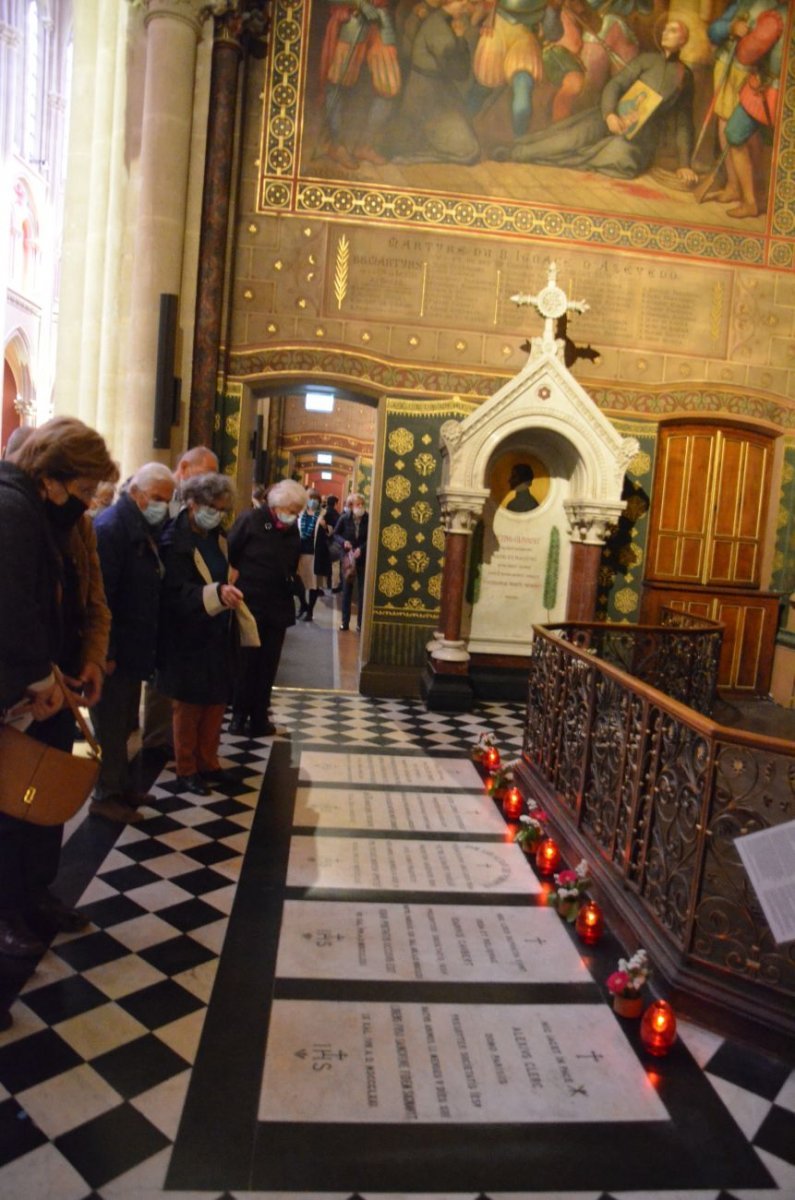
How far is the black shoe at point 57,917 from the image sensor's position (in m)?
3.10

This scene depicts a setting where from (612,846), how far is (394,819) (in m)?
1.33

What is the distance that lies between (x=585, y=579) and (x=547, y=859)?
13.6 feet

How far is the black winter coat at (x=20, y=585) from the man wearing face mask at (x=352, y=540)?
7284 millimetres

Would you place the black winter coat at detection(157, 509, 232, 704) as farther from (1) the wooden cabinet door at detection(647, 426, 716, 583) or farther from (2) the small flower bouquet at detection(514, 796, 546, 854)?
(1) the wooden cabinet door at detection(647, 426, 716, 583)

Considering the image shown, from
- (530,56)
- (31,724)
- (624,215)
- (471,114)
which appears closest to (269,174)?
(471,114)

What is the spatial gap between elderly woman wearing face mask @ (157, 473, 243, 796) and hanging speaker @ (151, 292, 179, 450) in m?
2.98

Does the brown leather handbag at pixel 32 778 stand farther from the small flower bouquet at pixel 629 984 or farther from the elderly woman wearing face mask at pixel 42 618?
the small flower bouquet at pixel 629 984

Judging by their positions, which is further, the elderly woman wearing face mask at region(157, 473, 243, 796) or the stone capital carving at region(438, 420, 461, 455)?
the stone capital carving at region(438, 420, 461, 455)

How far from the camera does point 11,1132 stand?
2182 mm

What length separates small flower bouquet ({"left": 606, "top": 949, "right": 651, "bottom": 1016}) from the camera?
291cm

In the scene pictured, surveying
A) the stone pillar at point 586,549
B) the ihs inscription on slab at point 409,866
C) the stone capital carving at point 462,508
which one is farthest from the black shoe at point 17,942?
the stone pillar at point 586,549

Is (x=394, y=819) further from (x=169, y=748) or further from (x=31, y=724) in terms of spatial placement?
(x=31, y=724)

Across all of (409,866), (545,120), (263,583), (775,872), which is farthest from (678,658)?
(545,120)

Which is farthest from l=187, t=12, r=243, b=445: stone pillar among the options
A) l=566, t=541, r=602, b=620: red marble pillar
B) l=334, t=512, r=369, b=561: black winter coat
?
A: l=566, t=541, r=602, b=620: red marble pillar
